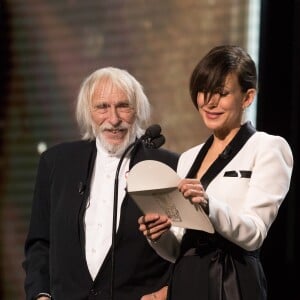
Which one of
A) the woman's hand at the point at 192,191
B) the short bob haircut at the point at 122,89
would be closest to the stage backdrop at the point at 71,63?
the short bob haircut at the point at 122,89

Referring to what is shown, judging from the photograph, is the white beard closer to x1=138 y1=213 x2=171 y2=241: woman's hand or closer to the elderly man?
the elderly man

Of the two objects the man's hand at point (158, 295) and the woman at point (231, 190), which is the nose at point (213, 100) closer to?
the woman at point (231, 190)

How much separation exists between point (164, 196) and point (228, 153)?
0.26 metres

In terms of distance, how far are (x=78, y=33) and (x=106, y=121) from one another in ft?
4.74

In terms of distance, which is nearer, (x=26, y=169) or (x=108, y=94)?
(x=108, y=94)

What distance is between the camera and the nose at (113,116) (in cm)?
291

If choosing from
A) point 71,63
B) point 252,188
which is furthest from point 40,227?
point 71,63

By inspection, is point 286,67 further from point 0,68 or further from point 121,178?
point 0,68

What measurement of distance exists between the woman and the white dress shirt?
43cm

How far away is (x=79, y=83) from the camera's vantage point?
4258 mm

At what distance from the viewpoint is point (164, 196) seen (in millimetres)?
2209

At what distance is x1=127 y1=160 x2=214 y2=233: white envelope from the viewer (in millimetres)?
2150

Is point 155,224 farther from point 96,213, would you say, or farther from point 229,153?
point 96,213

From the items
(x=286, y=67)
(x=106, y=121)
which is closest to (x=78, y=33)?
(x=286, y=67)
